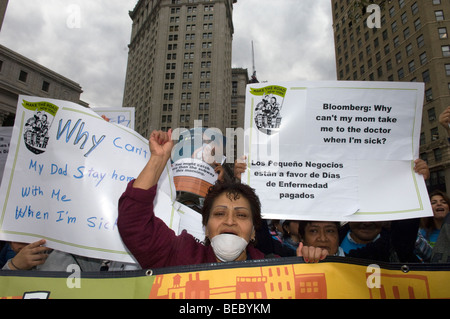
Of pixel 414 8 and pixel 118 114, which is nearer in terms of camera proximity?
pixel 118 114

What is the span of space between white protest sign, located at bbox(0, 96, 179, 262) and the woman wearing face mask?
413 millimetres

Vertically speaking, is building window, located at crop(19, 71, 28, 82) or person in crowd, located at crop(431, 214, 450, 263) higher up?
building window, located at crop(19, 71, 28, 82)

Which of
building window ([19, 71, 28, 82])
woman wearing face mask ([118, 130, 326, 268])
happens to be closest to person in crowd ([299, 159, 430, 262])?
woman wearing face mask ([118, 130, 326, 268])

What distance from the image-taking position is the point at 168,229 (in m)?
1.94

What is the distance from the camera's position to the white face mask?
178cm

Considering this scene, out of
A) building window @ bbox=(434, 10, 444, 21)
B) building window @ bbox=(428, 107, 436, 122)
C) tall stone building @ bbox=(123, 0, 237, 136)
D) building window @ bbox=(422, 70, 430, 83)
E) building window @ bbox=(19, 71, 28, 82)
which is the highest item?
tall stone building @ bbox=(123, 0, 237, 136)

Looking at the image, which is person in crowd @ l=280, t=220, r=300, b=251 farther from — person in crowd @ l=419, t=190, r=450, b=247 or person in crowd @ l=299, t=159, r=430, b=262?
person in crowd @ l=419, t=190, r=450, b=247

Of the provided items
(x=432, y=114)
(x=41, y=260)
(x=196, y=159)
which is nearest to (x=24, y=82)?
(x=196, y=159)

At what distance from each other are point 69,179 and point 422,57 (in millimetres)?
41857

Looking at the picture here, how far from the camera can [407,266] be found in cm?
159

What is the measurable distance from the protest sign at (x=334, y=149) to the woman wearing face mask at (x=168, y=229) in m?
0.39

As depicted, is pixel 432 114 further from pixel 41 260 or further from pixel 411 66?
pixel 41 260

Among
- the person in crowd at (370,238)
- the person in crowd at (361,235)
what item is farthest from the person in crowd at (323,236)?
the person in crowd at (361,235)

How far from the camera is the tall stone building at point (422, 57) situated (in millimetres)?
31219
